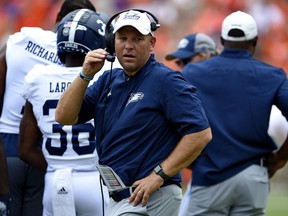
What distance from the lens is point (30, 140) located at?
6.71 meters

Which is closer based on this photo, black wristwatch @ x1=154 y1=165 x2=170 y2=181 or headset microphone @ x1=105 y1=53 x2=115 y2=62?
black wristwatch @ x1=154 y1=165 x2=170 y2=181

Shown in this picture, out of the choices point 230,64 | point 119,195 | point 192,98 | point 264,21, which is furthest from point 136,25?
point 264,21

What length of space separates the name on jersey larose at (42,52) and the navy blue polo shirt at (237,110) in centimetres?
125

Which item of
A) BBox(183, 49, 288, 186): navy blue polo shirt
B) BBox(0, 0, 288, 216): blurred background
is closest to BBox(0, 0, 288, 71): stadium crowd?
BBox(0, 0, 288, 216): blurred background

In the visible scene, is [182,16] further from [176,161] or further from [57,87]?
[176,161]

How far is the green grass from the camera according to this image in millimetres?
13117

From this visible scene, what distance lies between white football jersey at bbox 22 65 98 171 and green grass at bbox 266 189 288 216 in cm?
679

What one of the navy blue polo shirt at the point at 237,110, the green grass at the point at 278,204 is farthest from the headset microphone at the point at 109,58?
the green grass at the point at 278,204

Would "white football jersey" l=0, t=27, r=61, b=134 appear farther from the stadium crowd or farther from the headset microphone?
the stadium crowd

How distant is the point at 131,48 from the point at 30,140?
1.46 m

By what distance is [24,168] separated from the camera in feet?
23.4

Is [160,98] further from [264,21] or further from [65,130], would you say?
[264,21]

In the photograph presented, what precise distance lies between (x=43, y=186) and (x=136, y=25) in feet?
6.70

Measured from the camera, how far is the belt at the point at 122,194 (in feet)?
18.2
